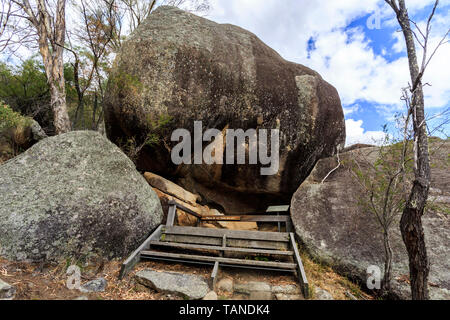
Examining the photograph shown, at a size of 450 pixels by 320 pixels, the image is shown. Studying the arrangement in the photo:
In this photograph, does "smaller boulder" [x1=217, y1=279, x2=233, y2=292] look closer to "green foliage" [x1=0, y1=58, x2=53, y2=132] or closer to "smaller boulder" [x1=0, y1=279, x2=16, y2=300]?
"smaller boulder" [x1=0, y1=279, x2=16, y2=300]

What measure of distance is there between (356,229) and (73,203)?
632 centimetres

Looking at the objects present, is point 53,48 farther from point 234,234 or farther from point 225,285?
point 225,285

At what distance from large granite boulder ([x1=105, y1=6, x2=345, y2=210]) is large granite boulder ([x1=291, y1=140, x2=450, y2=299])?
151cm

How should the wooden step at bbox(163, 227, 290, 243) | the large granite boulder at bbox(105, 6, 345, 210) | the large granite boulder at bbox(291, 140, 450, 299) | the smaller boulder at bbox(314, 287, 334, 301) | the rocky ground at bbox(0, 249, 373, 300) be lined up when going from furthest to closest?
the large granite boulder at bbox(105, 6, 345, 210), the wooden step at bbox(163, 227, 290, 243), the large granite boulder at bbox(291, 140, 450, 299), the smaller boulder at bbox(314, 287, 334, 301), the rocky ground at bbox(0, 249, 373, 300)

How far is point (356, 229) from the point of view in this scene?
536 centimetres

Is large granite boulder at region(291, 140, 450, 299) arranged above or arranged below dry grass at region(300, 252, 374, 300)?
above

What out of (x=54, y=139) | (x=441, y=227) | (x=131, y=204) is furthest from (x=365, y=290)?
(x=54, y=139)

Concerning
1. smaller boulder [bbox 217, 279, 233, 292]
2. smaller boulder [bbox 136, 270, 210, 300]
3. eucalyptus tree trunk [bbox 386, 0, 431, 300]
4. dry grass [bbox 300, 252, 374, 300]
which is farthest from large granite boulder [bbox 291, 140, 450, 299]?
smaller boulder [bbox 136, 270, 210, 300]

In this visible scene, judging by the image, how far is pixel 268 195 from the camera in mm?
8477

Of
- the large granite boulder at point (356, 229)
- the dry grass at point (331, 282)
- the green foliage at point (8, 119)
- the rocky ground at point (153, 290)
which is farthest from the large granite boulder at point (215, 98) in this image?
the rocky ground at point (153, 290)

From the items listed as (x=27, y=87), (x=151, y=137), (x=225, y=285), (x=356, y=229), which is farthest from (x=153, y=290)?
(x=27, y=87)

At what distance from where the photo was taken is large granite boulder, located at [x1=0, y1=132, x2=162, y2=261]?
12.3 feet

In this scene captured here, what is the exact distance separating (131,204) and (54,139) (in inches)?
96.4
